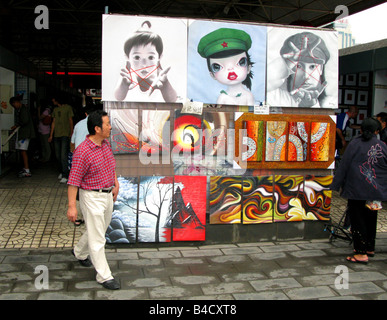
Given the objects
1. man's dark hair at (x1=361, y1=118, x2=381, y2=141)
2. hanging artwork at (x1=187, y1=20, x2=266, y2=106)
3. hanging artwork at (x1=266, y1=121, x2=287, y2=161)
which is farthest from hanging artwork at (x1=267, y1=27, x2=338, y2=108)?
man's dark hair at (x1=361, y1=118, x2=381, y2=141)

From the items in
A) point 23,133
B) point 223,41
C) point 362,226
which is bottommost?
point 362,226

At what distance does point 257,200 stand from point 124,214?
1.81 metres

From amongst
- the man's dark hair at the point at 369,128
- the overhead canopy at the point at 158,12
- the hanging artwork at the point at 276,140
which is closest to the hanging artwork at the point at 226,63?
the hanging artwork at the point at 276,140

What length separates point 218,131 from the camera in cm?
546

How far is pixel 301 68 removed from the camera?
571cm

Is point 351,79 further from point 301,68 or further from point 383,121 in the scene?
point 301,68

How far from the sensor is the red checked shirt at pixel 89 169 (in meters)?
4.02

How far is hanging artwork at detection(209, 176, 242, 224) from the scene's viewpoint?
5.45 metres

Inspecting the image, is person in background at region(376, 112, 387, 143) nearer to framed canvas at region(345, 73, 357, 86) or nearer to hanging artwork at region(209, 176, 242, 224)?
framed canvas at region(345, 73, 357, 86)

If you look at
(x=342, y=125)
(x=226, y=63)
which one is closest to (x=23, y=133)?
(x=226, y=63)

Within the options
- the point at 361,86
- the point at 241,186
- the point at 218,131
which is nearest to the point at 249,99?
the point at 218,131

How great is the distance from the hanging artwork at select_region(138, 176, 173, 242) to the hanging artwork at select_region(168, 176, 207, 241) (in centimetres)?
8

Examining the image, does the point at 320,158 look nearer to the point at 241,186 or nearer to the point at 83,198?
the point at 241,186

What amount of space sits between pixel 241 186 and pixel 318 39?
2341 millimetres
